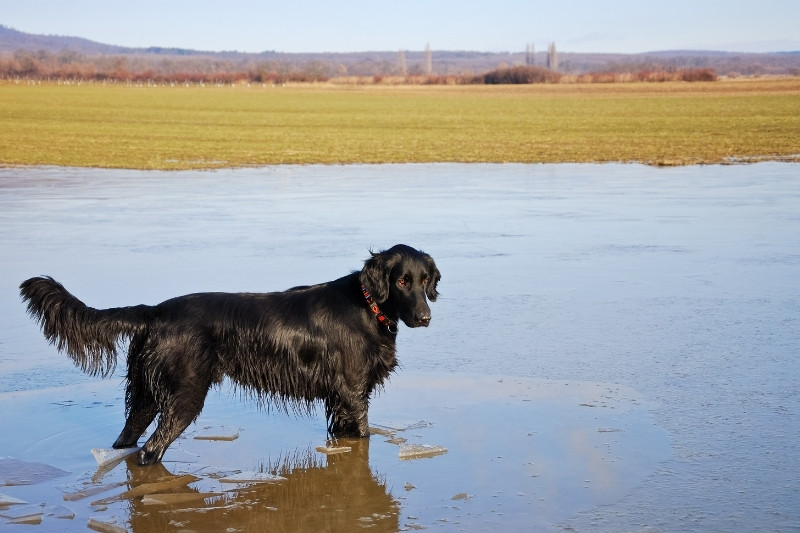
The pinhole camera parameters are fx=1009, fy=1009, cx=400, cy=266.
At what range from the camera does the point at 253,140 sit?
114 ft

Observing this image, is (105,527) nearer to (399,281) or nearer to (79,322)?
(79,322)

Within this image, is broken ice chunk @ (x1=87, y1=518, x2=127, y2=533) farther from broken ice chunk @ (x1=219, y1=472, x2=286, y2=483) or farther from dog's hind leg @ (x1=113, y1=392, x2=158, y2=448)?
dog's hind leg @ (x1=113, y1=392, x2=158, y2=448)

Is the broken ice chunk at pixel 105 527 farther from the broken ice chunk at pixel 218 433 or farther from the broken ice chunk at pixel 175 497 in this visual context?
the broken ice chunk at pixel 218 433

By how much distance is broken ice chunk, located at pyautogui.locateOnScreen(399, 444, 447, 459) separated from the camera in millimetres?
5875

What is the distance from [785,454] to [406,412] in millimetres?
2362

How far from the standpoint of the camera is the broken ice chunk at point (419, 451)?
5.88 metres

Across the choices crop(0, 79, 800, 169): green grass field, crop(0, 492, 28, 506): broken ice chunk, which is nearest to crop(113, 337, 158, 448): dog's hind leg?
crop(0, 492, 28, 506): broken ice chunk

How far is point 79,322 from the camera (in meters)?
5.71

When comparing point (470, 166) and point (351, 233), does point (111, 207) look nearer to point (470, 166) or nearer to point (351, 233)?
point (351, 233)

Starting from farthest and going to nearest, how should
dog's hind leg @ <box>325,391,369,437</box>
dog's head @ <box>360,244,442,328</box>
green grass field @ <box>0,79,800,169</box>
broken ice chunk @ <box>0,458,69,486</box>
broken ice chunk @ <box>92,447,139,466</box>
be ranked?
green grass field @ <box>0,79,800,169</box>
dog's hind leg @ <box>325,391,369,437</box>
dog's head @ <box>360,244,442,328</box>
broken ice chunk @ <box>92,447,139,466</box>
broken ice chunk @ <box>0,458,69,486</box>

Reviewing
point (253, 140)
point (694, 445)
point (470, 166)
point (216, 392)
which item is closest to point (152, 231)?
point (216, 392)

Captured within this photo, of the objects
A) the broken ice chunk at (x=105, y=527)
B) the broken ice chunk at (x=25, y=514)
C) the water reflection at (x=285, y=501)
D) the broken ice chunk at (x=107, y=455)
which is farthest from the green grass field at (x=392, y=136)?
the broken ice chunk at (x=105, y=527)

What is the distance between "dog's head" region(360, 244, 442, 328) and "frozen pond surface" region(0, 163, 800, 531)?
832 mm

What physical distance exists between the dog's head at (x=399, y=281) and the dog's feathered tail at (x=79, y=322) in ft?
4.35
